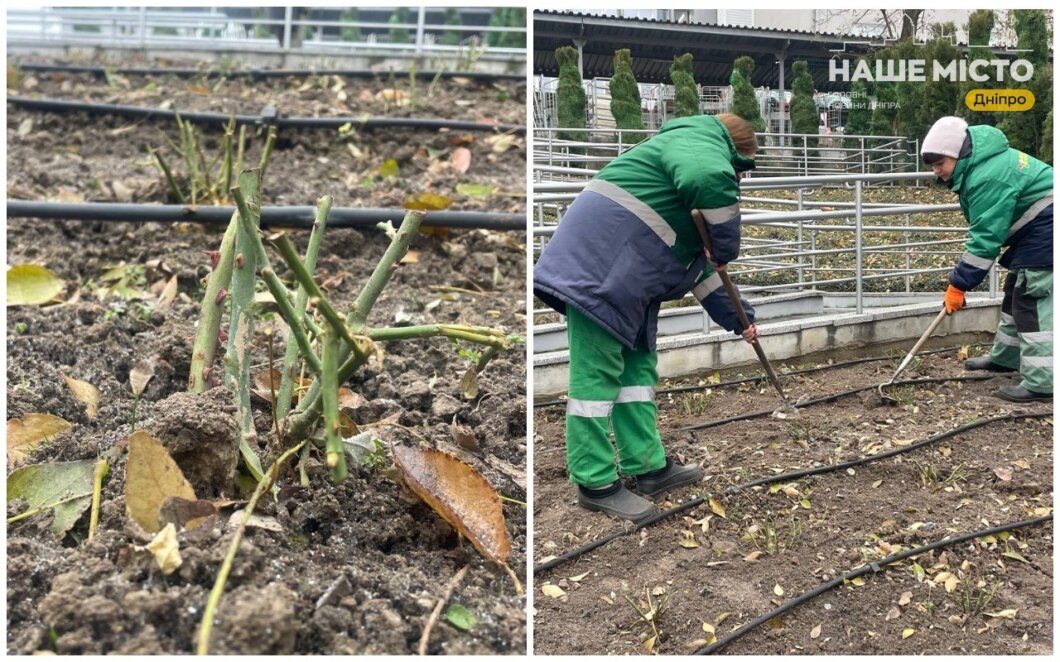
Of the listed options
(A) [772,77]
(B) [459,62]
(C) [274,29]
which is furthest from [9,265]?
(C) [274,29]

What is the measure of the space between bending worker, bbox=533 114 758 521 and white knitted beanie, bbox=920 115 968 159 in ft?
1.39

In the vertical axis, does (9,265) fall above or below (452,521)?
above

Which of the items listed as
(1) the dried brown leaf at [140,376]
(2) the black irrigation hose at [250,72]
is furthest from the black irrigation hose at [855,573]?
(2) the black irrigation hose at [250,72]

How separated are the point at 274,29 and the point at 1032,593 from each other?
24.1ft

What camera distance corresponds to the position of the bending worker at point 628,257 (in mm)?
1972

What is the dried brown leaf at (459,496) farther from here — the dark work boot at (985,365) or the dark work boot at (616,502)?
the dark work boot at (985,365)

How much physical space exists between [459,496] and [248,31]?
23.7ft

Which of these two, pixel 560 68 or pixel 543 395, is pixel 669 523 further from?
pixel 560 68

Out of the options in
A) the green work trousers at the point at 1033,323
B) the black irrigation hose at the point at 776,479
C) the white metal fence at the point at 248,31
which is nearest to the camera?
the black irrigation hose at the point at 776,479

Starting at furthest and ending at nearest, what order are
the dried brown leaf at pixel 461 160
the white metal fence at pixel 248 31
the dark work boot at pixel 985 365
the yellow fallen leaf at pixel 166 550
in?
the white metal fence at pixel 248 31 < the dried brown leaf at pixel 461 160 < the dark work boot at pixel 985 365 < the yellow fallen leaf at pixel 166 550

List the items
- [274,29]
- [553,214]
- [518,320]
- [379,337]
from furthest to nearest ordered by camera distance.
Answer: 1. [274,29]
2. [553,214]
3. [518,320]
4. [379,337]

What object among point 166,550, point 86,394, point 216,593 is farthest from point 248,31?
Answer: point 216,593

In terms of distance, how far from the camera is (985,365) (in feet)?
9.52

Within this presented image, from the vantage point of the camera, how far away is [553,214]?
2895 mm
